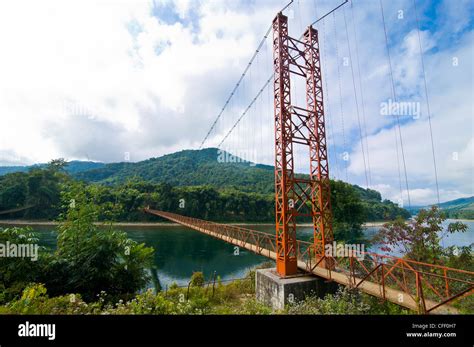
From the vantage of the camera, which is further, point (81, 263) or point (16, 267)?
point (81, 263)

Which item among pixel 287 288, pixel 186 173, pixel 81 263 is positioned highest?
pixel 186 173

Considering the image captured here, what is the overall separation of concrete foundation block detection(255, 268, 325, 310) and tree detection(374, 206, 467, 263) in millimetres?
3457

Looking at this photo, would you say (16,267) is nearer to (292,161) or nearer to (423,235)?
(292,161)

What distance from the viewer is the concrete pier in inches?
209

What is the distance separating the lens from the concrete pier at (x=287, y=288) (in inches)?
209

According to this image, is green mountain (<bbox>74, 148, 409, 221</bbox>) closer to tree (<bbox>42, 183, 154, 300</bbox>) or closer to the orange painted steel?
tree (<bbox>42, 183, 154, 300</bbox>)

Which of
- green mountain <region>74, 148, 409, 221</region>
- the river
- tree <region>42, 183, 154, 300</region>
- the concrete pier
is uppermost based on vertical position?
green mountain <region>74, 148, 409, 221</region>

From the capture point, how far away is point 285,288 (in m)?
5.29

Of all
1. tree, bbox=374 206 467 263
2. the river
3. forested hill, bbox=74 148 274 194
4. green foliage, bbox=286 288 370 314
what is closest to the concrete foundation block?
green foliage, bbox=286 288 370 314

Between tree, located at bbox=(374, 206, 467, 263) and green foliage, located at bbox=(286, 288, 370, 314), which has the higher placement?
tree, located at bbox=(374, 206, 467, 263)

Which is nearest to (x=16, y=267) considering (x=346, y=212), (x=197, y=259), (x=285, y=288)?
(x=285, y=288)

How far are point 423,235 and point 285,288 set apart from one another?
15.8ft

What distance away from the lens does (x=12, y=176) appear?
37.1 meters
